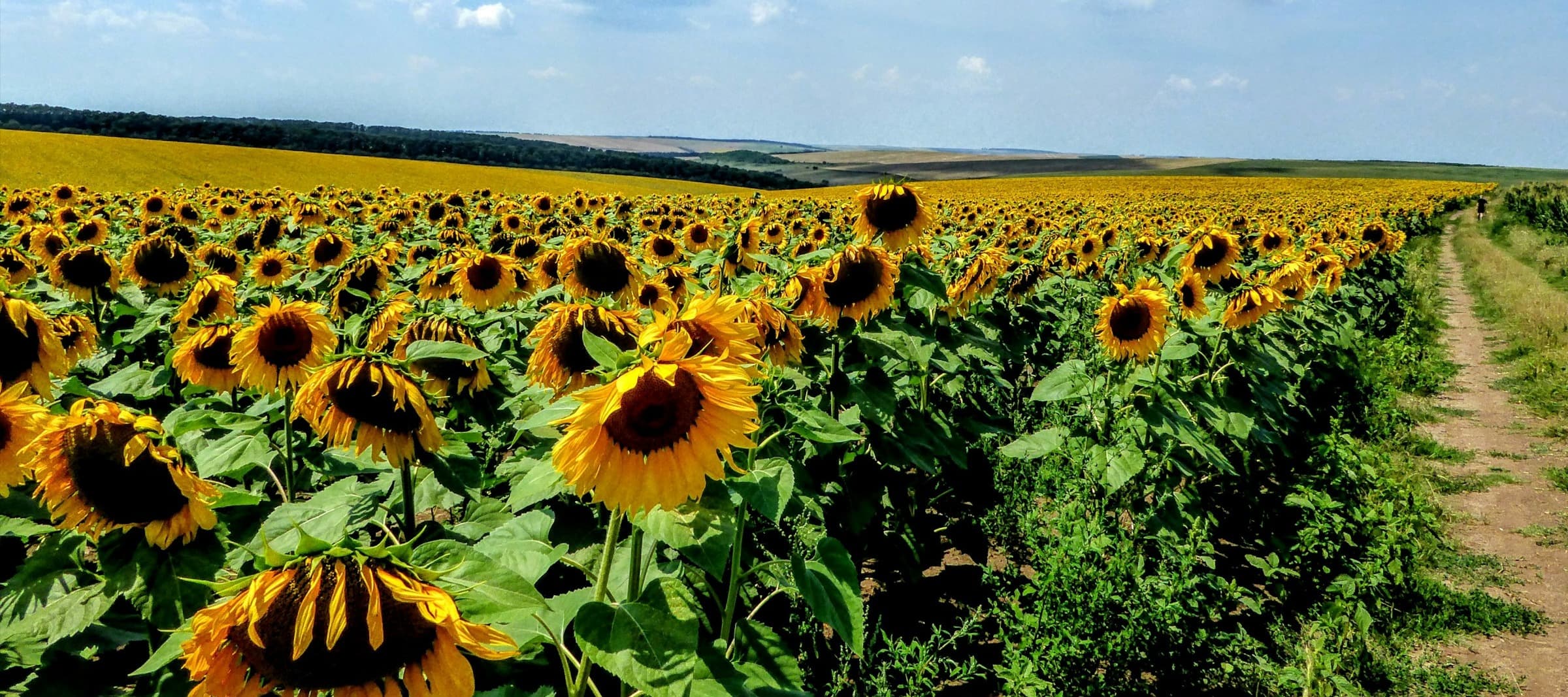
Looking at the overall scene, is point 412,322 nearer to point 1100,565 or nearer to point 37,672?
point 37,672

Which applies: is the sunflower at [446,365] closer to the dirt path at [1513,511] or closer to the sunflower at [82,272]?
the sunflower at [82,272]

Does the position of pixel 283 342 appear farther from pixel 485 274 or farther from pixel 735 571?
pixel 485 274

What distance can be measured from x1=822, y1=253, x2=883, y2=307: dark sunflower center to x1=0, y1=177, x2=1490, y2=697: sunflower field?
0.06 ft

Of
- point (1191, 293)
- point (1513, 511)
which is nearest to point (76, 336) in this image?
point (1191, 293)

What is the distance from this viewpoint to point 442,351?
1.87m

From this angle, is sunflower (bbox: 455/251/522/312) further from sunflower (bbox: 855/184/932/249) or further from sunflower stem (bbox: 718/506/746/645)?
sunflower stem (bbox: 718/506/746/645)

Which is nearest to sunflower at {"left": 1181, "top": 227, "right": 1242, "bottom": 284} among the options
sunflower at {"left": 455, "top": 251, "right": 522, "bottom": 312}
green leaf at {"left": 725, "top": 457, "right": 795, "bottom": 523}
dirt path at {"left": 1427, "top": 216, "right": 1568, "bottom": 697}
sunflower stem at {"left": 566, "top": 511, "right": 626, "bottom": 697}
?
dirt path at {"left": 1427, "top": 216, "right": 1568, "bottom": 697}

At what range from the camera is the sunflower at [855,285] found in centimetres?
341

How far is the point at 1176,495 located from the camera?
483cm

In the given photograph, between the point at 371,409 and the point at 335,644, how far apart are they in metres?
1.08

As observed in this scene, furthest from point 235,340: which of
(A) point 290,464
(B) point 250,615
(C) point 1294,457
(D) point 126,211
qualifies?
(D) point 126,211

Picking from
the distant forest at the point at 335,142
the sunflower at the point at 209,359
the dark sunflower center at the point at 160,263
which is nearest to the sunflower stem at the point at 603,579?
the sunflower at the point at 209,359

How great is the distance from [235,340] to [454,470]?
1.08 meters

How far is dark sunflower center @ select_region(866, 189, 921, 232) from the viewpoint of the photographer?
13.2 feet
